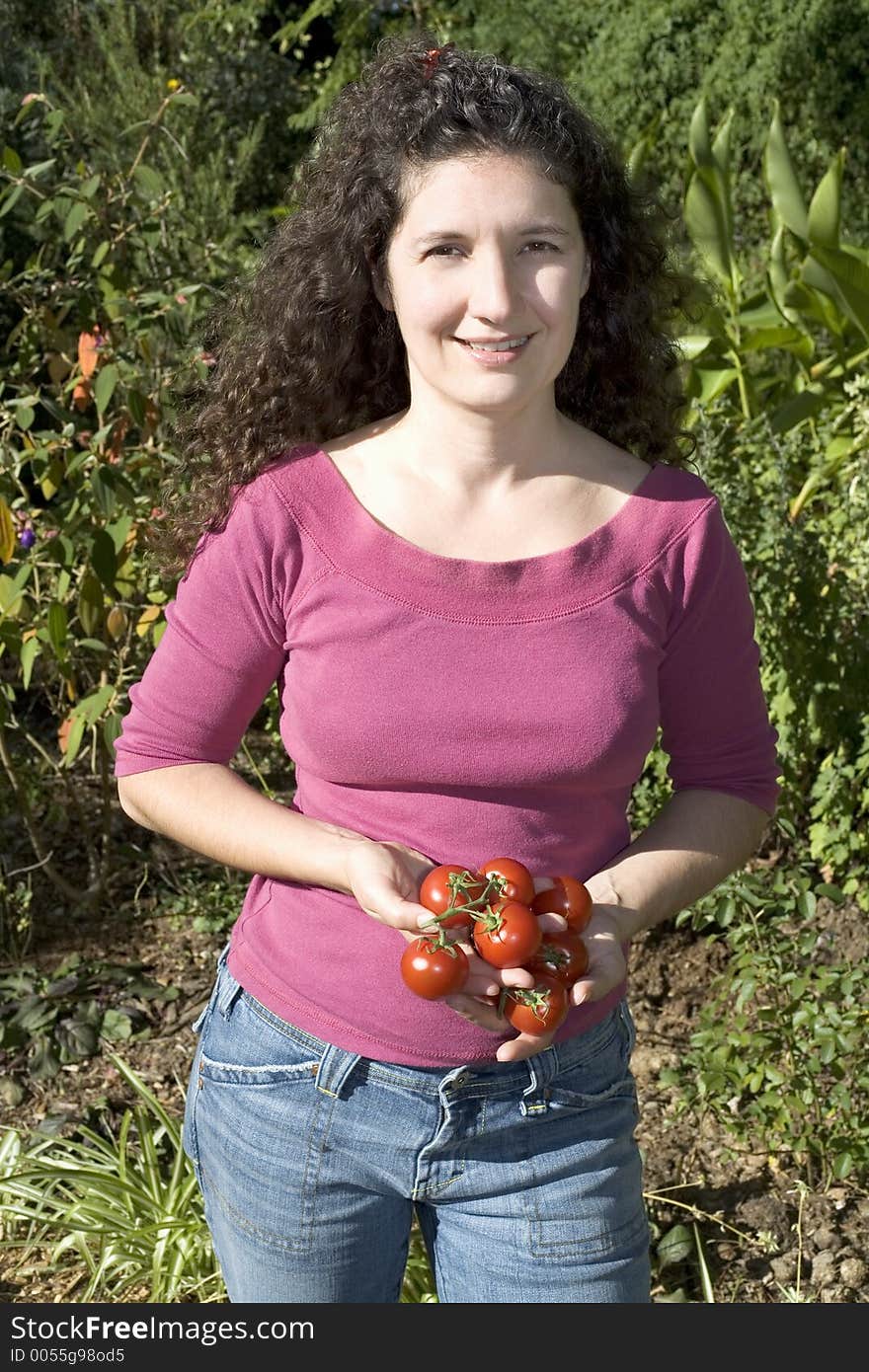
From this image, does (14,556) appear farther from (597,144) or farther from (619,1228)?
(619,1228)

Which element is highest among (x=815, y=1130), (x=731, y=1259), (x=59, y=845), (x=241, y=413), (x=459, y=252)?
(x=459, y=252)

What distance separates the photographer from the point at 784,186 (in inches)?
164

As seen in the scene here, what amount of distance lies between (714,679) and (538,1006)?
39 cm

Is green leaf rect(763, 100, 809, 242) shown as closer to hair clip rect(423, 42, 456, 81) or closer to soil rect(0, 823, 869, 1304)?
soil rect(0, 823, 869, 1304)

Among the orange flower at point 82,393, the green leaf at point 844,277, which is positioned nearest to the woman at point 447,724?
the orange flower at point 82,393

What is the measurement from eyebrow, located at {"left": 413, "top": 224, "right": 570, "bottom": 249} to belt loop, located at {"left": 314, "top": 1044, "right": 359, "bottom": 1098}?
768 millimetres

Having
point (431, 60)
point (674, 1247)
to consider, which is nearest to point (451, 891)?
point (431, 60)

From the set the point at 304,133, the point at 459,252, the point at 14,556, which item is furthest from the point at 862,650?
the point at 304,133

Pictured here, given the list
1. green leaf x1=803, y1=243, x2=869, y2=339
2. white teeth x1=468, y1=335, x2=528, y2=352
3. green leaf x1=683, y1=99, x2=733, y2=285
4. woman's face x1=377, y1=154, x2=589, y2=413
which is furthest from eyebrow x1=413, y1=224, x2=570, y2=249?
green leaf x1=683, y1=99, x2=733, y2=285

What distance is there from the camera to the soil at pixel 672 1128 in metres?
2.32

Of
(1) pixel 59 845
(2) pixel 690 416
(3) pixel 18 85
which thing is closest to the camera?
(2) pixel 690 416

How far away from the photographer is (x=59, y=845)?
12.2 ft

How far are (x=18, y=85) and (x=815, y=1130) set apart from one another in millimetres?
5562

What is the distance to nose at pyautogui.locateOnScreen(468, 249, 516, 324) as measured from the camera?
1.32 m
